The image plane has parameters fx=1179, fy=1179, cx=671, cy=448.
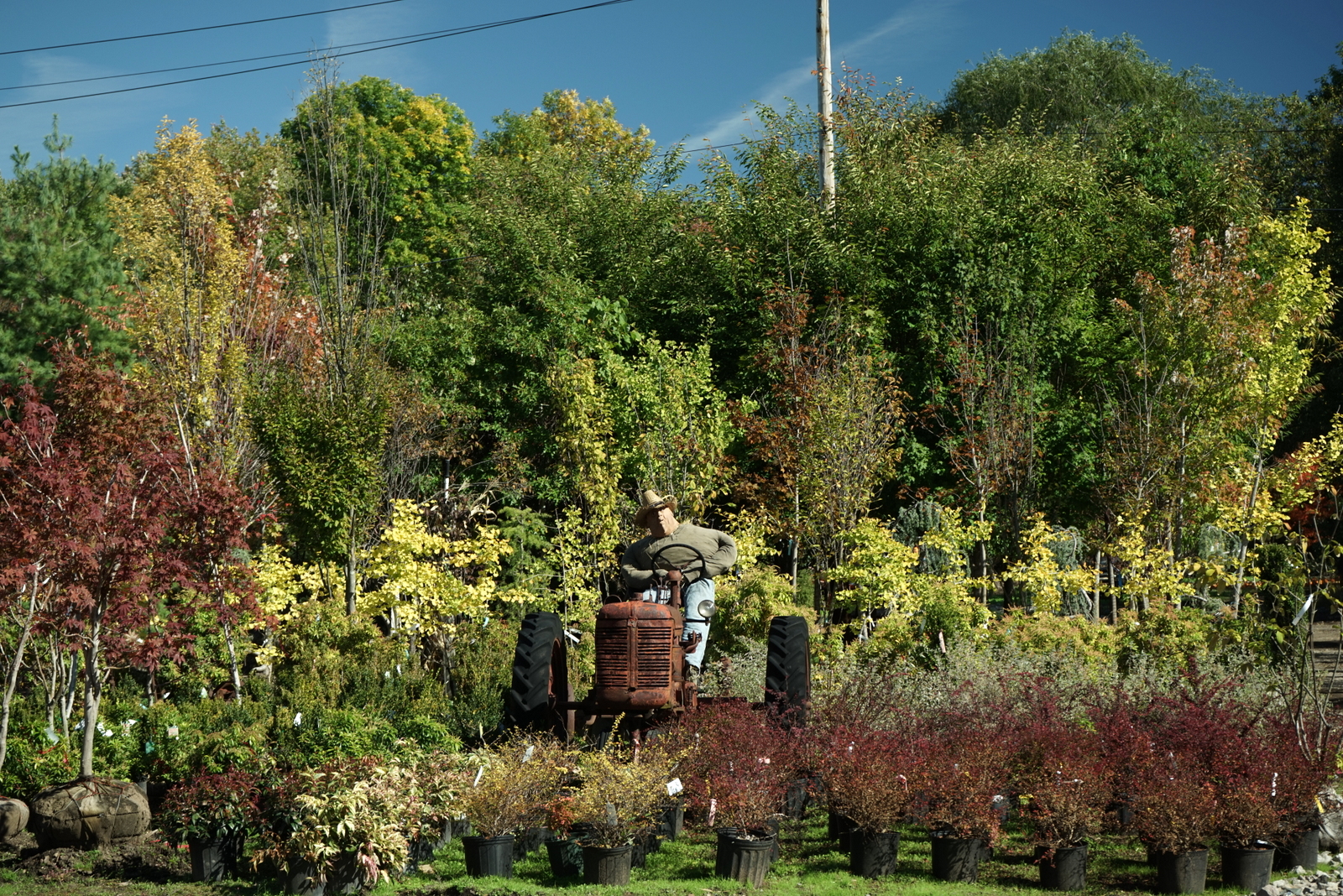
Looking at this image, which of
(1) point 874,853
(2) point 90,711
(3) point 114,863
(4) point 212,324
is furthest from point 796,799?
(4) point 212,324

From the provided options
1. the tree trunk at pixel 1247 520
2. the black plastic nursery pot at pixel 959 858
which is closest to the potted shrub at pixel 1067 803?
the black plastic nursery pot at pixel 959 858

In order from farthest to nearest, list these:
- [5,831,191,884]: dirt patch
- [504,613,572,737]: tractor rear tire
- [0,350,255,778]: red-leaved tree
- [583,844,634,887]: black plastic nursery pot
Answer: [504,613,572,737]: tractor rear tire → [0,350,255,778]: red-leaved tree → [5,831,191,884]: dirt patch → [583,844,634,887]: black plastic nursery pot

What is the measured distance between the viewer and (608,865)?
5.79 m

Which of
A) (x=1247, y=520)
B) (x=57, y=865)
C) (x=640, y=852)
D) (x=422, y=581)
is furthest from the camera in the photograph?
(x=1247, y=520)

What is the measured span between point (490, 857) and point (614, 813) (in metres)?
0.68

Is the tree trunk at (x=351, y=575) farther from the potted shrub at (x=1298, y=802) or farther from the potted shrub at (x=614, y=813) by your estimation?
the potted shrub at (x=1298, y=802)

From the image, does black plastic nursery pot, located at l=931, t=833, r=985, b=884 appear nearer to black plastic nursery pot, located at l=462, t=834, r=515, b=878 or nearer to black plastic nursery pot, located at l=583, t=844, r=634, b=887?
black plastic nursery pot, located at l=583, t=844, r=634, b=887

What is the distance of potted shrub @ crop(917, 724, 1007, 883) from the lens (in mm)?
5906

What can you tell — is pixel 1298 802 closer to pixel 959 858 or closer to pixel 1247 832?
pixel 1247 832

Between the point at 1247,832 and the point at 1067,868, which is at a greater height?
the point at 1247,832

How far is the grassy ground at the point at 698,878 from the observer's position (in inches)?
224

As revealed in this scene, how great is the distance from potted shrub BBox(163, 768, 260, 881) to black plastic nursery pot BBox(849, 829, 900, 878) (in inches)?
122

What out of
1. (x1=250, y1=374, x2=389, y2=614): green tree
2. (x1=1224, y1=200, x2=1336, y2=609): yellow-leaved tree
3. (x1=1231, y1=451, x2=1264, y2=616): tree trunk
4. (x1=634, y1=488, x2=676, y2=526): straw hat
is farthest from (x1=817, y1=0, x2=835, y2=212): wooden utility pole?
(x1=634, y1=488, x2=676, y2=526): straw hat

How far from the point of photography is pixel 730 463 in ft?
45.0
